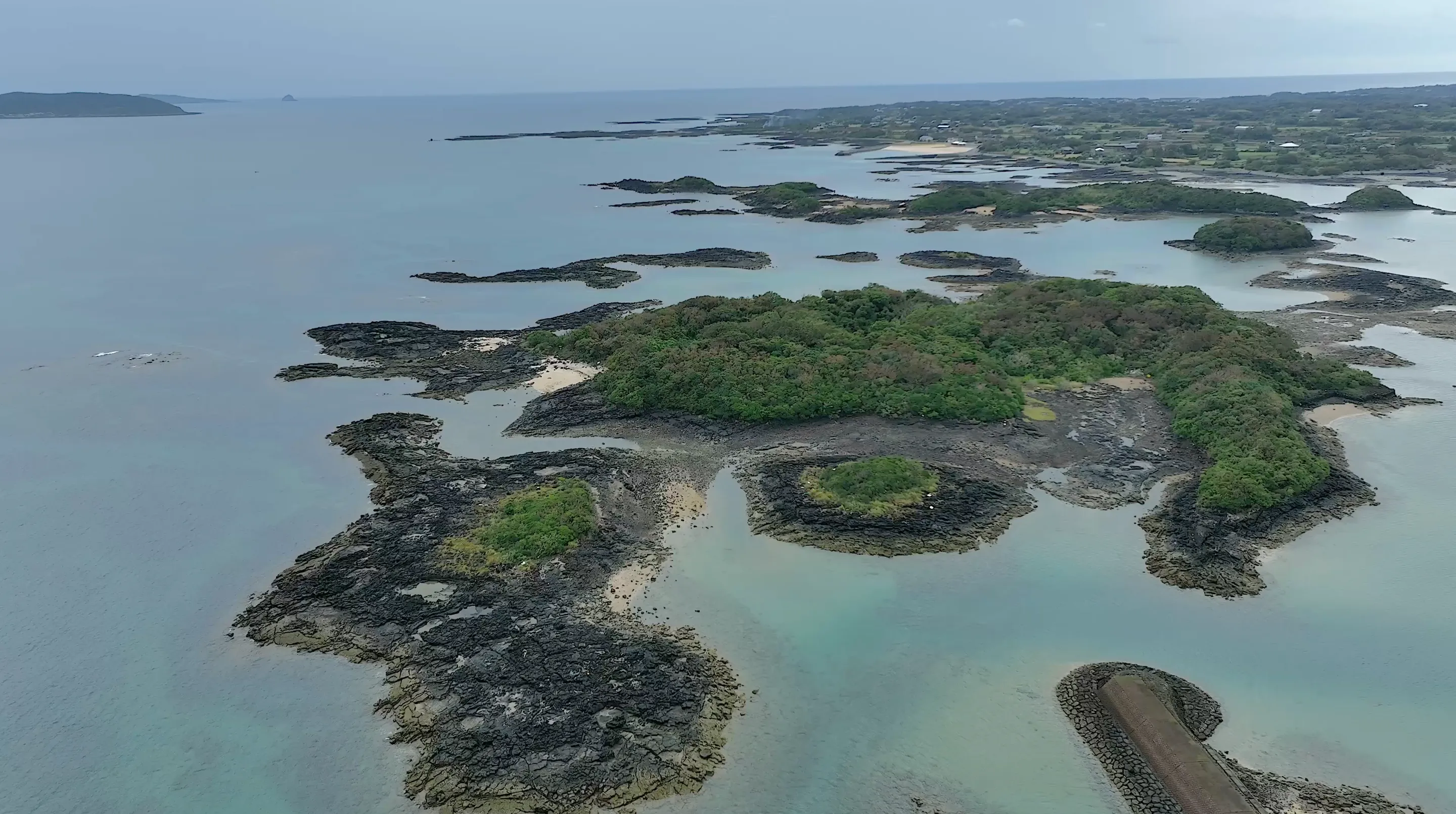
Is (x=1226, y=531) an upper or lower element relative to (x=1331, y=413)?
lower

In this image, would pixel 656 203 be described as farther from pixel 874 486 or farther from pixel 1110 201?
pixel 874 486

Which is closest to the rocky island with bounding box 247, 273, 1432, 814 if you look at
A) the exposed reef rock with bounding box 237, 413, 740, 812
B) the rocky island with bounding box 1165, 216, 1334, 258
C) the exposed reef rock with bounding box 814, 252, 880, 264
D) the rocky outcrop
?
the exposed reef rock with bounding box 237, 413, 740, 812

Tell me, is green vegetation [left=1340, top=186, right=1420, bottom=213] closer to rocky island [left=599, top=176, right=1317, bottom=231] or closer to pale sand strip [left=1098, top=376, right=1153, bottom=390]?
rocky island [left=599, top=176, right=1317, bottom=231]

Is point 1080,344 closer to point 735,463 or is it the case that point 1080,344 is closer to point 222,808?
point 735,463

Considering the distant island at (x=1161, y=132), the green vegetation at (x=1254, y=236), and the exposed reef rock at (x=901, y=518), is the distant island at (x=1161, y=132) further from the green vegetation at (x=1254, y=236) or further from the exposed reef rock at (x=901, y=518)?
the exposed reef rock at (x=901, y=518)

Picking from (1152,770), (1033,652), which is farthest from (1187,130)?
(1152,770)

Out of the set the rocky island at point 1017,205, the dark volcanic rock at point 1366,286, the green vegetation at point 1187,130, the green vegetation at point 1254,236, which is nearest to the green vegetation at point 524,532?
the dark volcanic rock at point 1366,286

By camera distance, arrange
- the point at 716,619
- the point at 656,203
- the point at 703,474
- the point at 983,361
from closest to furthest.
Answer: the point at 716,619 < the point at 703,474 < the point at 983,361 < the point at 656,203
